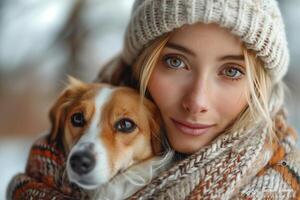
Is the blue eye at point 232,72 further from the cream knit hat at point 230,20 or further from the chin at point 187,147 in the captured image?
the chin at point 187,147

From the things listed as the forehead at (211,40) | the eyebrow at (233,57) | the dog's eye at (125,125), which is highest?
the forehead at (211,40)

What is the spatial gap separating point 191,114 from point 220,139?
0.31 feet

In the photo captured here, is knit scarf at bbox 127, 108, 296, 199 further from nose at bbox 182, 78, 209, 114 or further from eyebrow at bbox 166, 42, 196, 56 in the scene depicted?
eyebrow at bbox 166, 42, 196, 56

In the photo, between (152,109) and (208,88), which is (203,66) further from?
(152,109)

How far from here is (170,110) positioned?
49.3 inches

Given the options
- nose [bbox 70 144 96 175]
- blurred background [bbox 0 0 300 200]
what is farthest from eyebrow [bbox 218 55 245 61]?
blurred background [bbox 0 0 300 200]

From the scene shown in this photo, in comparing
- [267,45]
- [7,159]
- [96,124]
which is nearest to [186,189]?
[96,124]

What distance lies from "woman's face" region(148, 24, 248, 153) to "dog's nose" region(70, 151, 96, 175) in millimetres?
202

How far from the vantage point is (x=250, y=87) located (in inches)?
48.3

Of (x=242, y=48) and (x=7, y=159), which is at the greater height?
(x=242, y=48)

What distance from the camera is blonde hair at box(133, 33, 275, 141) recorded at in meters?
1.25

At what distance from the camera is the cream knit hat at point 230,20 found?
116 centimetres

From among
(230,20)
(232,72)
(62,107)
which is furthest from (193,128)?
(62,107)

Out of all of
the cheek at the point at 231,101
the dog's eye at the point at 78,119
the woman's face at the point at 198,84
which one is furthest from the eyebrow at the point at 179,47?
the dog's eye at the point at 78,119
